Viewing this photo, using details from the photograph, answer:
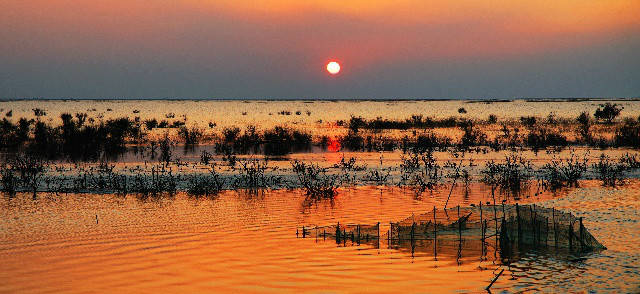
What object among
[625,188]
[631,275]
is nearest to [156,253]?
[631,275]

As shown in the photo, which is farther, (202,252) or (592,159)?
(592,159)

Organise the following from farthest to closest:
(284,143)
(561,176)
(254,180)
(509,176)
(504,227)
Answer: (284,143) < (509,176) < (561,176) < (254,180) < (504,227)

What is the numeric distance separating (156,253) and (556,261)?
21.4 ft

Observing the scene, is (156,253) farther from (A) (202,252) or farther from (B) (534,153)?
(B) (534,153)

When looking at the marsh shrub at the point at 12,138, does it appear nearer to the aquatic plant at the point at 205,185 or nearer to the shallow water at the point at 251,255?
the aquatic plant at the point at 205,185

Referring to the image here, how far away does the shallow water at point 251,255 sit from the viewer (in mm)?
9023

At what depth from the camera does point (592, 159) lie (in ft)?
82.9

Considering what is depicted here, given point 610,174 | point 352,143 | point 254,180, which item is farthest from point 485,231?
point 352,143

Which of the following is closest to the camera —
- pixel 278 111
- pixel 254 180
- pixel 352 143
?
pixel 254 180

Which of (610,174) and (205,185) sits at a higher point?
(610,174)

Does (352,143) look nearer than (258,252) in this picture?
No

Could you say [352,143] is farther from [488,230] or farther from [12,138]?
[488,230]

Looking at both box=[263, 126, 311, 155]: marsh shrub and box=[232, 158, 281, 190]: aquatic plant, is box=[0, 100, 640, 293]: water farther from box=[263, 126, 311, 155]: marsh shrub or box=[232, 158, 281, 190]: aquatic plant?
box=[263, 126, 311, 155]: marsh shrub

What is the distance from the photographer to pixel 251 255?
10797mm
